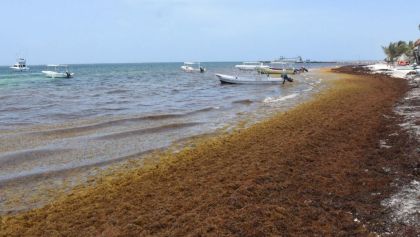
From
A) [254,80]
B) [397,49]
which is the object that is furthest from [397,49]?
[254,80]

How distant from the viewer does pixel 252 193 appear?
803 centimetres

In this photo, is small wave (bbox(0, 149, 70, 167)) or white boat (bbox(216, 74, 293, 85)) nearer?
small wave (bbox(0, 149, 70, 167))

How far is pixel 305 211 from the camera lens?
7.07 metres

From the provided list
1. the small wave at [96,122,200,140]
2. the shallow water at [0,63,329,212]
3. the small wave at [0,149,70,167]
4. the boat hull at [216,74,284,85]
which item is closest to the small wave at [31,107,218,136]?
the shallow water at [0,63,329,212]

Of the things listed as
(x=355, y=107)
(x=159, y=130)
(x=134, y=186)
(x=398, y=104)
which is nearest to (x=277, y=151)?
(x=134, y=186)

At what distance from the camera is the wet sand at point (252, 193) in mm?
6684

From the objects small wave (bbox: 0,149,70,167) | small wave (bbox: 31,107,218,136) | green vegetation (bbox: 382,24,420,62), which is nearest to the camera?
small wave (bbox: 0,149,70,167)

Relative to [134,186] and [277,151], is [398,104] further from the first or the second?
[134,186]

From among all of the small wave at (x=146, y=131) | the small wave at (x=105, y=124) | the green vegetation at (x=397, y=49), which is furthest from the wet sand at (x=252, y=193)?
the green vegetation at (x=397, y=49)

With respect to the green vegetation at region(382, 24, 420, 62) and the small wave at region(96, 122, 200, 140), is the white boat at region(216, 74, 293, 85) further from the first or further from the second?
the green vegetation at region(382, 24, 420, 62)

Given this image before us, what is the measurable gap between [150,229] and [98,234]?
2.71 ft

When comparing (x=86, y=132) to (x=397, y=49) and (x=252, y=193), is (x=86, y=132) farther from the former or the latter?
(x=397, y=49)

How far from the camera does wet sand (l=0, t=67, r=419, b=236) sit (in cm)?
668

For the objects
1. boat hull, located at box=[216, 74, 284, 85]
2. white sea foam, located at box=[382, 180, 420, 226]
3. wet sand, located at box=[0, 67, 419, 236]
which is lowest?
wet sand, located at box=[0, 67, 419, 236]
